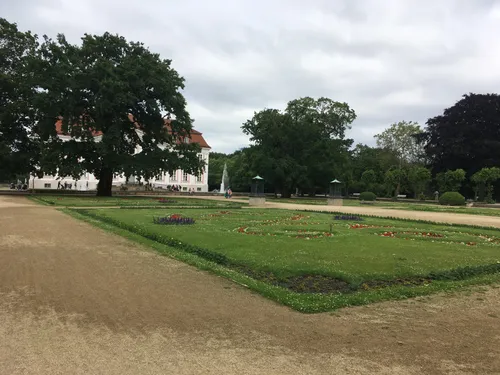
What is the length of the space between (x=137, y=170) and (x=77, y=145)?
21.0ft

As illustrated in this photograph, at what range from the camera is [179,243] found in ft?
36.6

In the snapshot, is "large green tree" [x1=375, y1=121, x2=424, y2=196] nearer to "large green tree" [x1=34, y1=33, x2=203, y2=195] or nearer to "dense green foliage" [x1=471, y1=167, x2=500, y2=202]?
"dense green foliage" [x1=471, y1=167, x2=500, y2=202]

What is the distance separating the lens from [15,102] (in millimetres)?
39562

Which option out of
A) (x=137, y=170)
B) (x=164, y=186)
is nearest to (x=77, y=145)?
(x=137, y=170)

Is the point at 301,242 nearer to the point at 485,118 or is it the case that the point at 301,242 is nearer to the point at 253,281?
the point at 253,281

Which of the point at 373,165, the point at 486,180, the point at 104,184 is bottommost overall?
the point at 104,184

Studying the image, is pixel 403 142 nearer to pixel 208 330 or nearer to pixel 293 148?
pixel 293 148

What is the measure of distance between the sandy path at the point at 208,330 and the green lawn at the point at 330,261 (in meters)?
0.50

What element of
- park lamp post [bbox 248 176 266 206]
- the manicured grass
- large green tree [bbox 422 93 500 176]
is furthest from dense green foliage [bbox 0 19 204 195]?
large green tree [bbox 422 93 500 176]

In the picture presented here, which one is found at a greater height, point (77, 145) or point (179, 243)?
point (77, 145)

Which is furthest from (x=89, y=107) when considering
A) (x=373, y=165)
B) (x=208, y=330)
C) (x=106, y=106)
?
(x=373, y=165)

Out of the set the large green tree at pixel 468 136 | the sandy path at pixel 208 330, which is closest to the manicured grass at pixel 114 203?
the sandy path at pixel 208 330

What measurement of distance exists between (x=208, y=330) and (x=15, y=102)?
140 feet

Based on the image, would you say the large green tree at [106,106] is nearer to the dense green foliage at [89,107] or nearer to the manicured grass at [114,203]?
the dense green foliage at [89,107]
